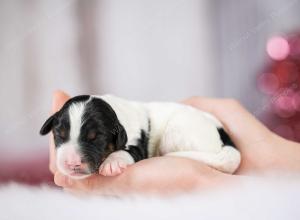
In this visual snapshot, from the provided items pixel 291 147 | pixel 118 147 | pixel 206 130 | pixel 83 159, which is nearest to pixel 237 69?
pixel 291 147

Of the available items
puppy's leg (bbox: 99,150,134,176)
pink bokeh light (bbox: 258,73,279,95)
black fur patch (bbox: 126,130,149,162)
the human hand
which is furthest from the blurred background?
puppy's leg (bbox: 99,150,134,176)

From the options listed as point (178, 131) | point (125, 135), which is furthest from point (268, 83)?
point (125, 135)

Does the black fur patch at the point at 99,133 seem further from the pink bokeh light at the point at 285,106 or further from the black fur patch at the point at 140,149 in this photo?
the pink bokeh light at the point at 285,106

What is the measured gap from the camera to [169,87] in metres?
2.92

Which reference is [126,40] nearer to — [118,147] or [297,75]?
[297,75]

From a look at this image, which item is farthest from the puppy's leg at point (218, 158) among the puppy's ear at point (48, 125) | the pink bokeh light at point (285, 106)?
the pink bokeh light at point (285, 106)

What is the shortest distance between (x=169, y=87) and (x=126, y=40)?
14.1 inches

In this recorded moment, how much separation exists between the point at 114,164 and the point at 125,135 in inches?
4.8

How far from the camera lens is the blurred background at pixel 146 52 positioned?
2.50 m

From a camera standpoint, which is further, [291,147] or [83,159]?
[291,147]

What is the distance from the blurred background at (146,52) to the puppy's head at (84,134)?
0.72 m

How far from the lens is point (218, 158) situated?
1928mm

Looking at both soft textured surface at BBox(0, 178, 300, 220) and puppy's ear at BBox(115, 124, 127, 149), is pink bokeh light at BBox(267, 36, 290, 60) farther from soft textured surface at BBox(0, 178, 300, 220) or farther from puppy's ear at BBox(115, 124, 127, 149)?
puppy's ear at BBox(115, 124, 127, 149)

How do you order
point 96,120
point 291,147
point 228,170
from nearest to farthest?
1. point 96,120
2. point 228,170
3. point 291,147
